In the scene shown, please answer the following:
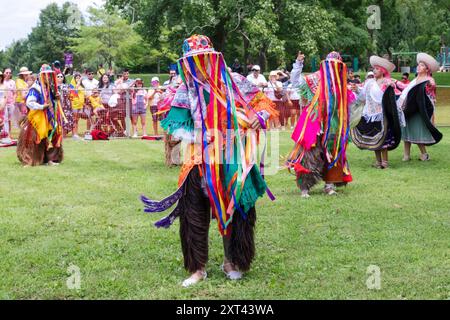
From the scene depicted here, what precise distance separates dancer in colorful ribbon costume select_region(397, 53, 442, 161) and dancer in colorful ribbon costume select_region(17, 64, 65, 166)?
20.3ft

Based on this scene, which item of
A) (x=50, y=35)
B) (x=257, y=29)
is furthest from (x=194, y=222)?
(x=50, y=35)

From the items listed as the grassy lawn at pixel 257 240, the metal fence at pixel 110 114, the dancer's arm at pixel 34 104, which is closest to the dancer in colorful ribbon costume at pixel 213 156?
the grassy lawn at pixel 257 240

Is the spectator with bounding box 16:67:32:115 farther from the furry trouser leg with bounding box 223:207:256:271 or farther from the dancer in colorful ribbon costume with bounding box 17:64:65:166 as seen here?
the furry trouser leg with bounding box 223:207:256:271

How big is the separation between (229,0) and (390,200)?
73.6ft

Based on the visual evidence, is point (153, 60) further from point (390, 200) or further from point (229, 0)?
point (390, 200)

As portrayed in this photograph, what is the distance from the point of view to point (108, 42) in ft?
181

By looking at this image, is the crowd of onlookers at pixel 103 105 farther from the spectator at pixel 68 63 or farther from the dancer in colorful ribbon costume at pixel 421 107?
the dancer in colorful ribbon costume at pixel 421 107

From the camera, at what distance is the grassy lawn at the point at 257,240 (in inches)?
219

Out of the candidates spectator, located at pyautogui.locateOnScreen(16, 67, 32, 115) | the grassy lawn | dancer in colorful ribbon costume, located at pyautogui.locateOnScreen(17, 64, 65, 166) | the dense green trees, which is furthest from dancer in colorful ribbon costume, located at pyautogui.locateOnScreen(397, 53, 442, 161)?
the dense green trees

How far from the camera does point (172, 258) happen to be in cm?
648

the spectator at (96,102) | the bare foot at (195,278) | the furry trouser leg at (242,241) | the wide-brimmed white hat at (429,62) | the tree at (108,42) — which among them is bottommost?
the bare foot at (195,278)

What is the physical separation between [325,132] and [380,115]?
3527mm

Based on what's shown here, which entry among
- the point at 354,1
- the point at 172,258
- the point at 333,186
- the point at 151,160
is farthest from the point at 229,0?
the point at 172,258

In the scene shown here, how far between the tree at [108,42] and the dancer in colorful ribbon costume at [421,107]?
138 feet
